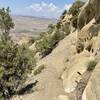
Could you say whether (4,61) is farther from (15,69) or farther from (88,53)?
(88,53)

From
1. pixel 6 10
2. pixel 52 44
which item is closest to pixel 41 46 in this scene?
pixel 52 44

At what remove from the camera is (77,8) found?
72.9 meters

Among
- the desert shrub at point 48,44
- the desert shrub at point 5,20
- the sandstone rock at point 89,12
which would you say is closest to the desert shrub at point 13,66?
the sandstone rock at point 89,12

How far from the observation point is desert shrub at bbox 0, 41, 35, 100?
114 feet

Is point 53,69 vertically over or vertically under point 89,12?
under

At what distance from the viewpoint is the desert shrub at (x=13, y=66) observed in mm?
34656

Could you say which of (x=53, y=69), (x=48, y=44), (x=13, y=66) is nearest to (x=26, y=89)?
(x=13, y=66)

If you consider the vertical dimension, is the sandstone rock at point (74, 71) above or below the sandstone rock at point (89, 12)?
Answer: below

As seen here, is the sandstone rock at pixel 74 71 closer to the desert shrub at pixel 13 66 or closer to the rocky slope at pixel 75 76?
the rocky slope at pixel 75 76

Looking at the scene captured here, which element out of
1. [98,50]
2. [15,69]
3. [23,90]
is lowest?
[23,90]

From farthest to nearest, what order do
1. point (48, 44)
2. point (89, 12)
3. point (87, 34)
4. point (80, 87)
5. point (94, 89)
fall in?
point (48, 44)
point (89, 12)
point (87, 34)
point (80, 87)
point (94, 89)

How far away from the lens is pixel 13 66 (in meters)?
35.2

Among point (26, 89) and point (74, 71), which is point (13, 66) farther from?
point (74, 71)

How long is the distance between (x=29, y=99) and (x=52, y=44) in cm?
3050
